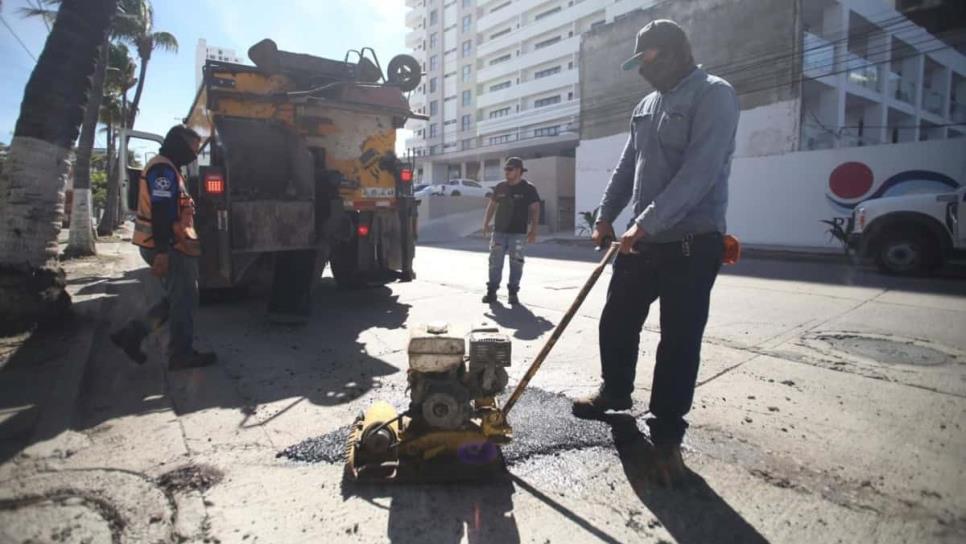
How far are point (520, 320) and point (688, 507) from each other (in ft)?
11.5

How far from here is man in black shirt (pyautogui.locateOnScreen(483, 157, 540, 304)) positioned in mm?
6480

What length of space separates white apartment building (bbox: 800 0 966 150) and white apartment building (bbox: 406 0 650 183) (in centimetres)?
1698

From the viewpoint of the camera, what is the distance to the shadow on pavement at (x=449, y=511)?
1.87m

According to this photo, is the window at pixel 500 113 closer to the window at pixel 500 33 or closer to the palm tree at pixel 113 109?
the window at pixel 500 33

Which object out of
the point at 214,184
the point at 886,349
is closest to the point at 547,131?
the point at 214,184

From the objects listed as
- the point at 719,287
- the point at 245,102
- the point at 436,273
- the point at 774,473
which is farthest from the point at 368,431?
the point at 436,273

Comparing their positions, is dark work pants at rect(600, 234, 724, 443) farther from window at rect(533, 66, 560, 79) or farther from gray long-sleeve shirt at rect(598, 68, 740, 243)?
window at rect(533, 66, 560, 79)

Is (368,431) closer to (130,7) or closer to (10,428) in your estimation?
(10,428)

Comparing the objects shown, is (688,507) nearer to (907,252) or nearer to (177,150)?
(177,150)

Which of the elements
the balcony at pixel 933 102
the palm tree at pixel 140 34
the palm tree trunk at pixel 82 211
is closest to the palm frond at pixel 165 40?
the palm tree at pixel 140 34

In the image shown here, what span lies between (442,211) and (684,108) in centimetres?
2636

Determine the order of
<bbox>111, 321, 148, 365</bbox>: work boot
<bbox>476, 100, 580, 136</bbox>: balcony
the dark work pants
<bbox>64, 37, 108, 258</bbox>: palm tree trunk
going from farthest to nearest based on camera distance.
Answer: <bbox>476, 100, 580, 136</bbox>: balcony → <bbox>64, 37, 108, 258</bbox>: palm tree trunk → <bbox>111, 321, 148, 365</bbox>: work boot → the dark work pants

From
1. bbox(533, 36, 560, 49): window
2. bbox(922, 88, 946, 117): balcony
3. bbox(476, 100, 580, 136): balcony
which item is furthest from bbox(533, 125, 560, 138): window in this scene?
bbox(922, 88, 946, 117): balcony

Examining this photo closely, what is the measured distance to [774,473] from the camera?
2295 mm
